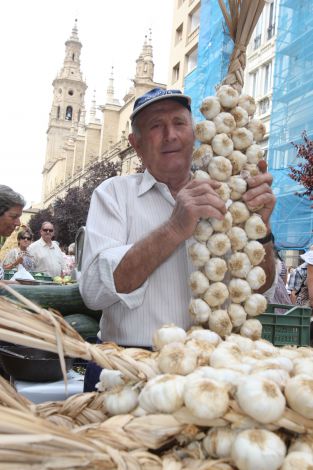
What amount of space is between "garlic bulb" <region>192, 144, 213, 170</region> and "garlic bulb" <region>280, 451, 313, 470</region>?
97 cm

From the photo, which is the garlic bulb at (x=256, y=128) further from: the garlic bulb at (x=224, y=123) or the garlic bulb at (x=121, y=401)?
the garlic bulb at (x=121, y=401)

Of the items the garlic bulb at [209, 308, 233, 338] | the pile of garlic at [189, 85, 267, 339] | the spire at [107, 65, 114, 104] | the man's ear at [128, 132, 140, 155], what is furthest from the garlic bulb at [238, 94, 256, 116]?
the spire at [107, 65, 114, 104]

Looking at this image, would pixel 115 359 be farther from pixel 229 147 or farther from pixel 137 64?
pixel 137 64

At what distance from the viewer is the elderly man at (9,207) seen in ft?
13.8

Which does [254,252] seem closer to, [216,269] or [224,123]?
[216,269]

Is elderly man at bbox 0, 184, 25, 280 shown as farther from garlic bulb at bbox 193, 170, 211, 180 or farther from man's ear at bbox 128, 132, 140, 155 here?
garlic bulb at bbox 193, 170, 211, 180

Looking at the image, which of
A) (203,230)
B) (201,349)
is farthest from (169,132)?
(201,349)

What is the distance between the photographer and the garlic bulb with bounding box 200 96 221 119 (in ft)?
5.45

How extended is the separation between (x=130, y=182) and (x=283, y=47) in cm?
1656

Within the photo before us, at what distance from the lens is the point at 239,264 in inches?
64.3

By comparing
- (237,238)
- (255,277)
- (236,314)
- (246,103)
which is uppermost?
(246,103)

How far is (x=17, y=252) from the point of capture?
847 cm

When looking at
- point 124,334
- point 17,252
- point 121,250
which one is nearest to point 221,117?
point 121,250

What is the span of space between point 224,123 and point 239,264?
0.46 m
